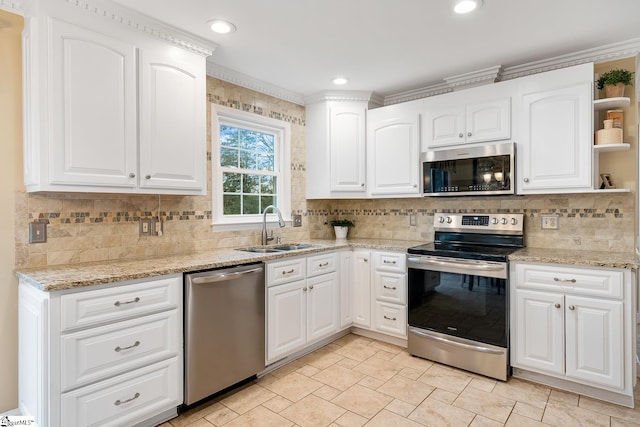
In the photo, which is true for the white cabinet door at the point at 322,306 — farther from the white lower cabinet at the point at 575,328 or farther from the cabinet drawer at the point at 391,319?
the white lower cabinet at the point at 575,328

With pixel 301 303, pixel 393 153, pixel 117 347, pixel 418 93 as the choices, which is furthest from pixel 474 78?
pixel 117 347

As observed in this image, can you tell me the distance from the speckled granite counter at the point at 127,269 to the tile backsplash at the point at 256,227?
15 cm

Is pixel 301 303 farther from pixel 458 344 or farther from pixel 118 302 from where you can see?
pixel 118 302

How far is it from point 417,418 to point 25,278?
2289mm

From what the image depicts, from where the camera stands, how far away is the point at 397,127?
139 inches

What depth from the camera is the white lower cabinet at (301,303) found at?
273 cm

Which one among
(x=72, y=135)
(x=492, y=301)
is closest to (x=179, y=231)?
(x=72, y=135)

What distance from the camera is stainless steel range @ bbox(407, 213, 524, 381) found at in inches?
104

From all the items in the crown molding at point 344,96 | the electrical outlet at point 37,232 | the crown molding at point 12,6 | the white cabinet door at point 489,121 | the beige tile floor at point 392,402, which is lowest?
the beige tile floor at point 392,402

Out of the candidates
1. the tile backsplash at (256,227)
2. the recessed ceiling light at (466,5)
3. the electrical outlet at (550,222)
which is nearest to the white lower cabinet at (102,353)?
the tile backsplash at (256,227)

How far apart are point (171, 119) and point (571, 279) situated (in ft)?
9.27

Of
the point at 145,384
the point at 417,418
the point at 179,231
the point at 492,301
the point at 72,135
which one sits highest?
the point at 72,135

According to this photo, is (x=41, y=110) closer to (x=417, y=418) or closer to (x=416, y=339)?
(x=417, y=418)

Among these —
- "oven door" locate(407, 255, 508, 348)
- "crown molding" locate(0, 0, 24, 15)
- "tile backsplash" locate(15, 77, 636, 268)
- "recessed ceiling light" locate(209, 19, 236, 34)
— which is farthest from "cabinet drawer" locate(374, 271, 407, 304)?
"crown molding" locate(0, 0, 24, 15)
